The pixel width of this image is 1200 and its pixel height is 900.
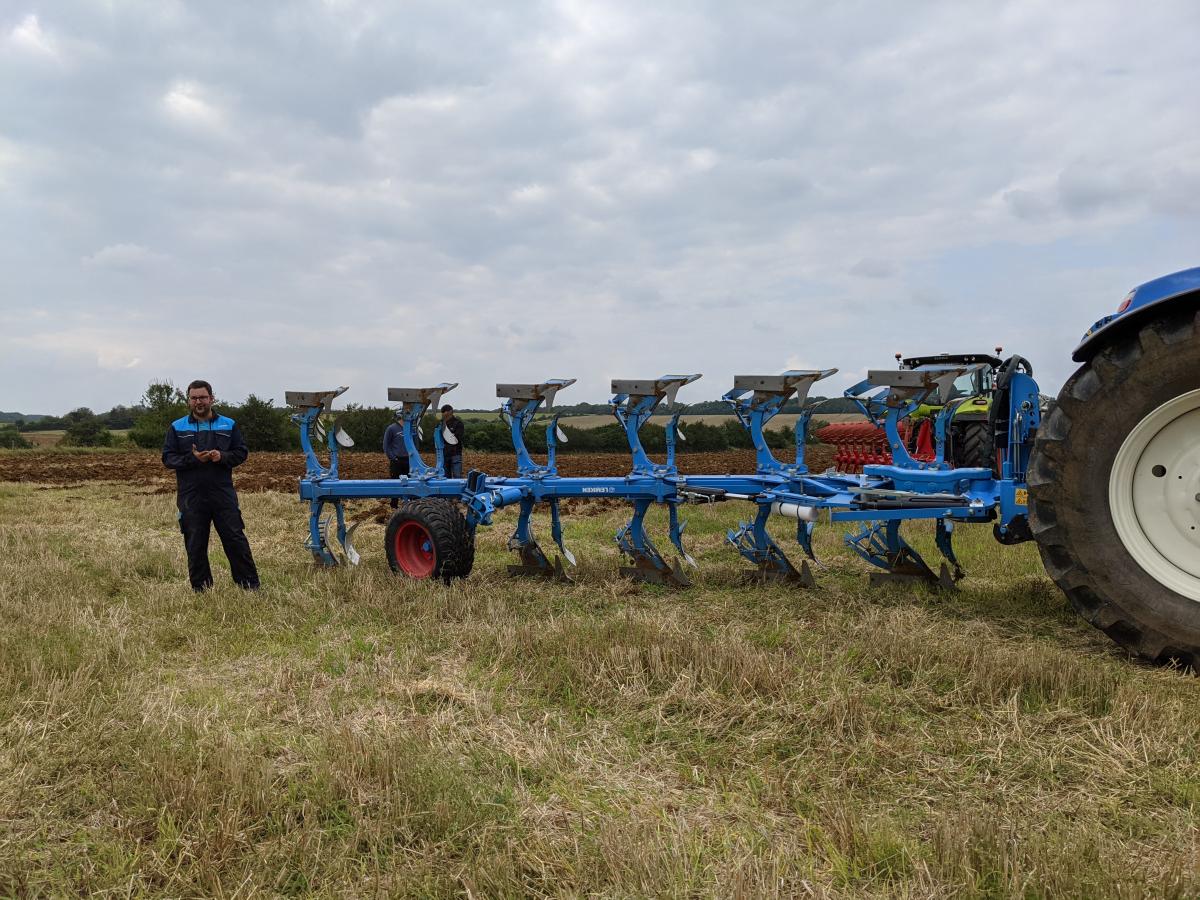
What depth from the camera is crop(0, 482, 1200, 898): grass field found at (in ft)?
7.06

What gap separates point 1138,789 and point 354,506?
12.3 meters

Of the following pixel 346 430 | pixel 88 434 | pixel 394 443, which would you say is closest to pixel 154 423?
pixel 88 434

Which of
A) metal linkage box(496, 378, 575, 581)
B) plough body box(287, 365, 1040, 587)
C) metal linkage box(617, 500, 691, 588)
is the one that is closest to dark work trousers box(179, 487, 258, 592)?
plough body box(287, 365, 1040, 587)

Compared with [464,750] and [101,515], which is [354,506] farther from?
[464,750]

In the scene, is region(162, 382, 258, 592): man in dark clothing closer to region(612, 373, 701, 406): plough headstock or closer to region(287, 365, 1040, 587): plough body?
region(287, 365, 1040, 587): plough body

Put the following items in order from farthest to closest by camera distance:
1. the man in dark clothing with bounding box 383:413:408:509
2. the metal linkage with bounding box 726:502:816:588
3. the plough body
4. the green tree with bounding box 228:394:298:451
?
the green tree with bounding box 228:394:298:451 < the man in dark clothing with bounding box 383:413:408:509 < the metal linkage with bounding box 726:502:816:588 < the plough body

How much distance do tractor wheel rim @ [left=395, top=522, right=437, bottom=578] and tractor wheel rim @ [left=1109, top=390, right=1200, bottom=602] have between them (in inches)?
180

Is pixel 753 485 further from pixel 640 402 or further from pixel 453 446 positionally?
pixel 453 446

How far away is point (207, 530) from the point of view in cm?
600

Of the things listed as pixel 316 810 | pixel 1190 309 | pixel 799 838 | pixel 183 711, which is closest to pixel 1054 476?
pixel 1190 309

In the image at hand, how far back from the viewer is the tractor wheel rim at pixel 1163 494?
143 inches

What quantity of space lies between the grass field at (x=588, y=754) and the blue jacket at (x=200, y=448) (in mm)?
1081

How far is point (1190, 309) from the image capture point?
358cm

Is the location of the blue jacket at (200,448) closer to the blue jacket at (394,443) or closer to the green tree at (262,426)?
the blue jacket at (394,443)
